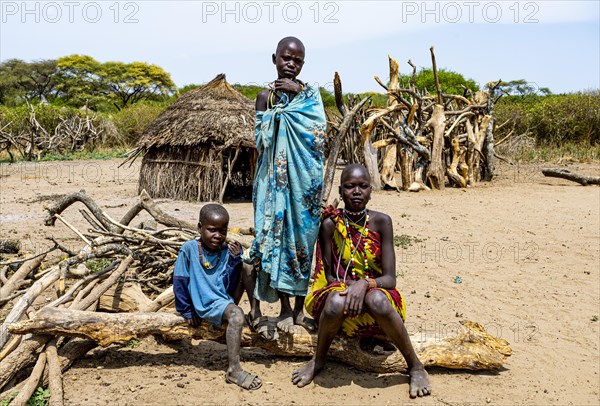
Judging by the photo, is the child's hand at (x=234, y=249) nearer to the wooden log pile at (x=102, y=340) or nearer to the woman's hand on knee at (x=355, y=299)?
the wooden log pile at (x=102, y=340)

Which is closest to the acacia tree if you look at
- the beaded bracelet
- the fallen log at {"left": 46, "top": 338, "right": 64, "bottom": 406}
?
the fallen log at {"left": 46, "top": 338, "right": 64, "bottom": 406}

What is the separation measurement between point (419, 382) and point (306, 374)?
2.16 ft

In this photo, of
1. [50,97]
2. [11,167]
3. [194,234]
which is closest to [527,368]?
[194,234]

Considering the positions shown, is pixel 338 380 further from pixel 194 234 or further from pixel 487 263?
pixel 487 263

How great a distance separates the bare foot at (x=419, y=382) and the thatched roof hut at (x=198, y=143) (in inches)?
311

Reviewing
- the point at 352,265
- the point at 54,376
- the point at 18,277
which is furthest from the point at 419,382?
the point at 18,277

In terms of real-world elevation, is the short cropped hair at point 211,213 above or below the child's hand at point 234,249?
above

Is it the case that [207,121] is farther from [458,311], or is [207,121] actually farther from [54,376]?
[54,376]

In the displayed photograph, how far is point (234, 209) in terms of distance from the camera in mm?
10242

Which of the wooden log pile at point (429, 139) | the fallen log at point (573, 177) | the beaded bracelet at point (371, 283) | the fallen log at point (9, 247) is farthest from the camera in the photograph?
the fallen log at point (573, 177)

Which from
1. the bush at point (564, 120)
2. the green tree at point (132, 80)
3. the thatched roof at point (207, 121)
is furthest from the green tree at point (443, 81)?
the green tree at point (132, 80)

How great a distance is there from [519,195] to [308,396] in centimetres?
911

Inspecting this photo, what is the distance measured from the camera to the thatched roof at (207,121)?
1067 cm

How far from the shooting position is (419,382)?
3154 mm
